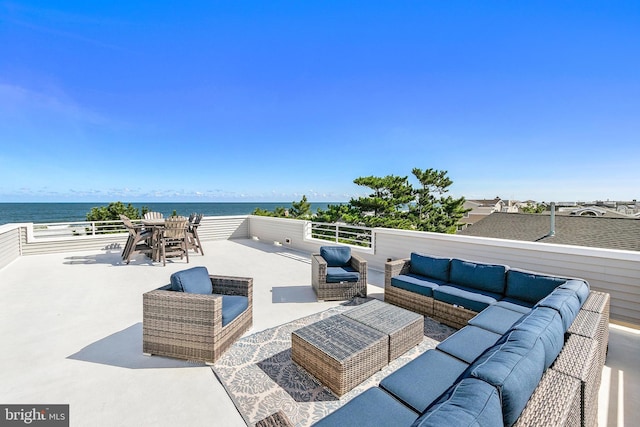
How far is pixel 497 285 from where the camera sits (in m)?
2.94

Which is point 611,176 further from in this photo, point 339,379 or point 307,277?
point 339,379

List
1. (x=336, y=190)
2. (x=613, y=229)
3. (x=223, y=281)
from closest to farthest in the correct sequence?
(x=223, y=281) < (x=613, y=229) < (x=336, y=190)

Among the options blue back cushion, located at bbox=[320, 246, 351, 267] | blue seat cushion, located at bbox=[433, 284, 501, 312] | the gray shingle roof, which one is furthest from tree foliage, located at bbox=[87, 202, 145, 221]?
the gray shingle roof

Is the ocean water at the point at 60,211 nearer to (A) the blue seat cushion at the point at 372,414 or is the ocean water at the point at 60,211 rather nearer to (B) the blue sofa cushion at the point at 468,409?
(A) the blue seat cushion at the point at 372,414

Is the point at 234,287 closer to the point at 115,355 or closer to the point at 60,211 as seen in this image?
the point at 115,355

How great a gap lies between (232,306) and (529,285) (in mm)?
3067

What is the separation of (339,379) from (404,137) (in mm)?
10554

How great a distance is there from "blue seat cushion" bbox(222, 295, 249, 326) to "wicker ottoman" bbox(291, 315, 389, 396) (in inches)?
26.6

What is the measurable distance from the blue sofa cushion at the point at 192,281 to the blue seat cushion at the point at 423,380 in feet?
6.33

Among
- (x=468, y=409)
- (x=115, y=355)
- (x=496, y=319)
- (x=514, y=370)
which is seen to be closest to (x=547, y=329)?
(x=514, y=370)

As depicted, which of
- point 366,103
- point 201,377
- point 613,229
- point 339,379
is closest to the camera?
point 339,379

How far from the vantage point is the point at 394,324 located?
2318mm

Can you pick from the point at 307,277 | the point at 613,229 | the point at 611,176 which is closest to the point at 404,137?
the point at 613,229

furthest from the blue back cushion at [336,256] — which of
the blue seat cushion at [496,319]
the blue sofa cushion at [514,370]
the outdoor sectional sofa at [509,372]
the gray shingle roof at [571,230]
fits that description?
the gray shingle roof at [571,230]
